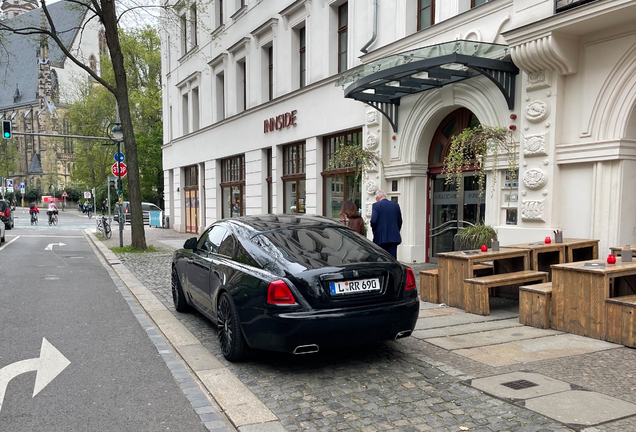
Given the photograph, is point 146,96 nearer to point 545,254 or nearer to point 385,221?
point 385,221

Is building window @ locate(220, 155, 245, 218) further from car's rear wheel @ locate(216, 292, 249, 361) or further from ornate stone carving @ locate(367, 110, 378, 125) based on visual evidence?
car's rear wheel @ locate(216, 292, 249, 361)

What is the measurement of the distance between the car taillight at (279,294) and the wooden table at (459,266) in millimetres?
3475

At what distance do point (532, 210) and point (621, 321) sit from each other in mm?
3848

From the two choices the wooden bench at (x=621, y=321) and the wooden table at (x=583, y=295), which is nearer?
the wooden bench at (x=621, y=321)

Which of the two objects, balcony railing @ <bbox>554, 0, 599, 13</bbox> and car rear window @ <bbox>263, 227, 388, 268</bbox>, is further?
balcony railing @ <bbox>554, 0, 599, 13</bbox>

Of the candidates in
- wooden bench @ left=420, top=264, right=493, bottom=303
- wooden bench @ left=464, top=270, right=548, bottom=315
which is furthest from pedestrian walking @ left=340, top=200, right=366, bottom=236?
wooden bench @ left=464, top=270, right=548, bottom=315

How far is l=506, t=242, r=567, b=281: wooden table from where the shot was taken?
7453mm

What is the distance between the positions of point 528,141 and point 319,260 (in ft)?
19.0

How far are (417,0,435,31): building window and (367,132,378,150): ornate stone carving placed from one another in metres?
2.77

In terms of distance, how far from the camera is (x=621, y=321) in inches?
207

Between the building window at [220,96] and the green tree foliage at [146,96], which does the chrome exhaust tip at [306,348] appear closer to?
the building window at [220,96]

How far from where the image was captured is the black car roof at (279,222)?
5.61 meters

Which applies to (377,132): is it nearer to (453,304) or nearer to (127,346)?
(453,304)

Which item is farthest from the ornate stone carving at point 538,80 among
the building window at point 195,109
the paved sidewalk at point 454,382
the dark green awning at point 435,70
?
the building window at point 195,109
